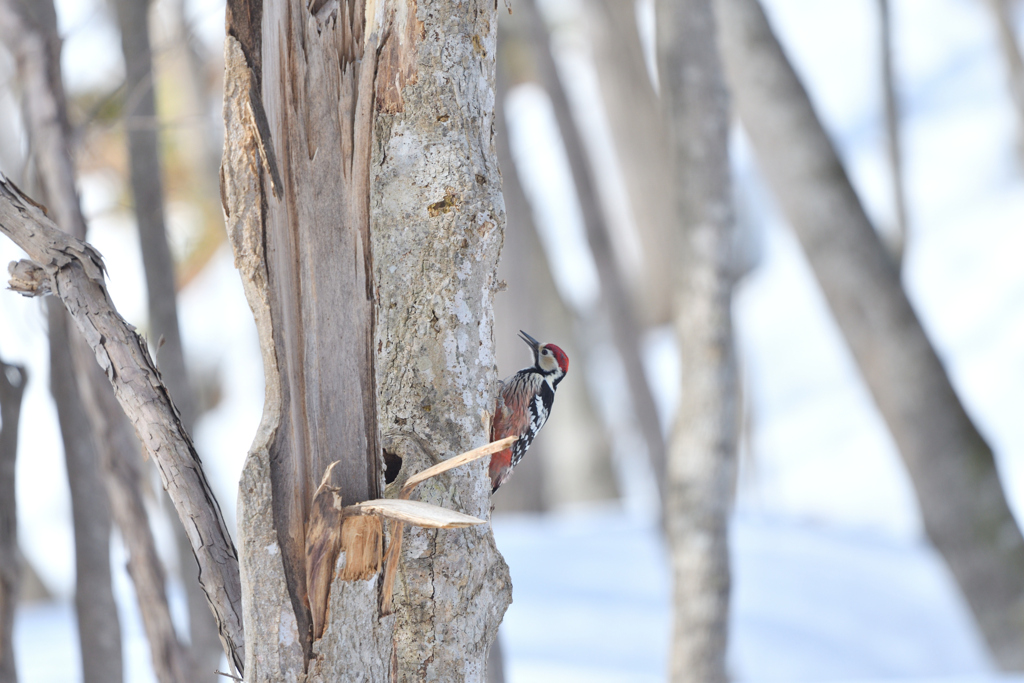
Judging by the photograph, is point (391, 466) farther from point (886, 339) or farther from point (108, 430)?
point (886, 339)

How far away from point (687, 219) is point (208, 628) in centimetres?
212

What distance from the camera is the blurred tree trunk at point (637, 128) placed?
374 inches

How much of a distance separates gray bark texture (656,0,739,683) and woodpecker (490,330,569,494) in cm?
47

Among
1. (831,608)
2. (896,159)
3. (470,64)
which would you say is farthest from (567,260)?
(470,64)

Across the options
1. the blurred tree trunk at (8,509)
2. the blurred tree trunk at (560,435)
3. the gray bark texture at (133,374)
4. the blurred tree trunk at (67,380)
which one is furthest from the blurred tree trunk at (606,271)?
the gray bark texture at (133,374)

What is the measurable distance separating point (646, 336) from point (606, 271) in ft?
16.6

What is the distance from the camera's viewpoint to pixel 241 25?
3.97ft

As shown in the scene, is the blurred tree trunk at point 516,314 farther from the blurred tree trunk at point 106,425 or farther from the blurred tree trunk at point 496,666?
the blurred tree trunk at point 496,666

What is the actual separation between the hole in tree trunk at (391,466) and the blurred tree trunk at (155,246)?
167 centimetres

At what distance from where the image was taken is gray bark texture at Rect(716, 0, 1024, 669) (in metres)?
3.72

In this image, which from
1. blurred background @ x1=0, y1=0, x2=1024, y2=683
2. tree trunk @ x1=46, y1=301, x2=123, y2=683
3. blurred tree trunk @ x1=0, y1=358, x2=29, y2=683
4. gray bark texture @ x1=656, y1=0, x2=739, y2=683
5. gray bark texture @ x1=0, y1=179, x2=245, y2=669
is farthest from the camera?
blurred background @ x1=0, y1=0, x2=1024, y2=683

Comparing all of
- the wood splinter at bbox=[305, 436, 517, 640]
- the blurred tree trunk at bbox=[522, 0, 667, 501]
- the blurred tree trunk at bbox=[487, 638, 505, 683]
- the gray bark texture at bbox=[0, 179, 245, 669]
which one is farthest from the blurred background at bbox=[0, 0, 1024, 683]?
the wood splinter at bbox=[305, 436, 517, 640]

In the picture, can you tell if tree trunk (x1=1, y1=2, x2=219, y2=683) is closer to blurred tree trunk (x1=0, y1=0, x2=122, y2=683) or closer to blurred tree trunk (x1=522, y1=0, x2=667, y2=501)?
blurred tree trunk (x1=0, y1=0, x2=122, y2=683)

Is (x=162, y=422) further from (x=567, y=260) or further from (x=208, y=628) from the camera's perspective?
(x=567, y=260)
